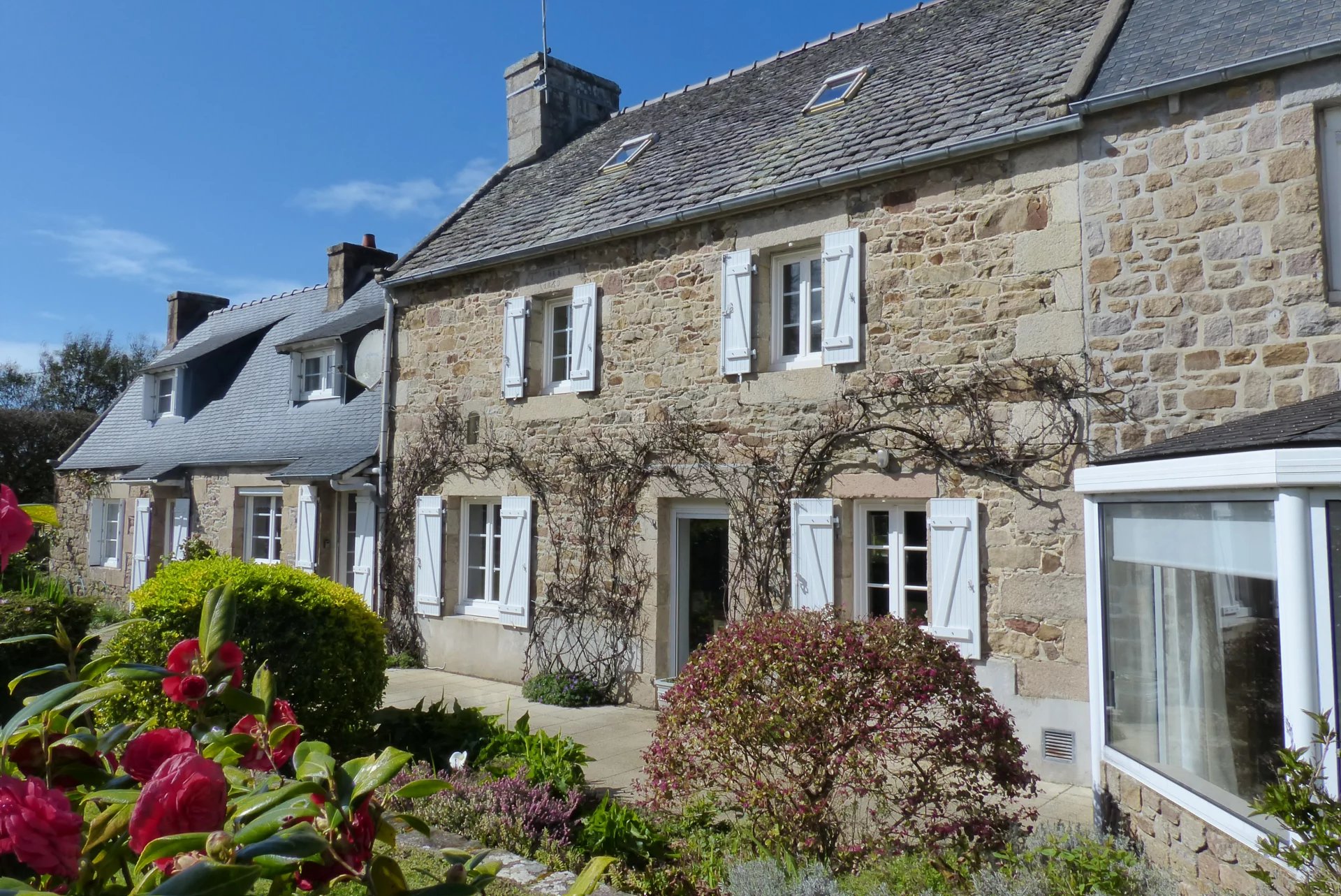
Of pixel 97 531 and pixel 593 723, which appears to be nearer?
pixel 593 723

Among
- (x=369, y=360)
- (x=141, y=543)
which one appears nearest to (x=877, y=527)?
(x=369, y=360)

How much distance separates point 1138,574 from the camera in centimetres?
491

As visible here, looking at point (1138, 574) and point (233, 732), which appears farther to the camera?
point (1138, 574)

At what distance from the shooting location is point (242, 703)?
1734 mm

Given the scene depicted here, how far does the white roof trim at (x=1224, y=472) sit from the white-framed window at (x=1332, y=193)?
219 centimetres

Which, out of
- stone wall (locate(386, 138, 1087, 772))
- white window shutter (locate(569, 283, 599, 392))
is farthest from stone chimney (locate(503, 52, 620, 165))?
white window shutter (locate(569, 283, 599, 392))

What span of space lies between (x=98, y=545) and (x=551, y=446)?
40.3ft

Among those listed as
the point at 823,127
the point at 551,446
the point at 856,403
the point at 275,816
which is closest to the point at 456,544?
the point at 551,446

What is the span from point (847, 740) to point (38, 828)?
11.6ft

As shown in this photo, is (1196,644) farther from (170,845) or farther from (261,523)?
(261,523)

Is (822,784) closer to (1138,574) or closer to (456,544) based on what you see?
(1138,574)

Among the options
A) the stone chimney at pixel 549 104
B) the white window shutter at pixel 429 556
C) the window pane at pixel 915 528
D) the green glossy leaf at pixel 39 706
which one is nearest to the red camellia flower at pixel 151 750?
the green glossy leaf at pixel 39 706

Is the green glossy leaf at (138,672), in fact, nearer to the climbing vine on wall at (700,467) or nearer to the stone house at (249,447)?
the climbing vine on wall at (700,467)

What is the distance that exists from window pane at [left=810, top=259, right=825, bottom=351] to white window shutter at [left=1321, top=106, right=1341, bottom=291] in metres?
3.58
